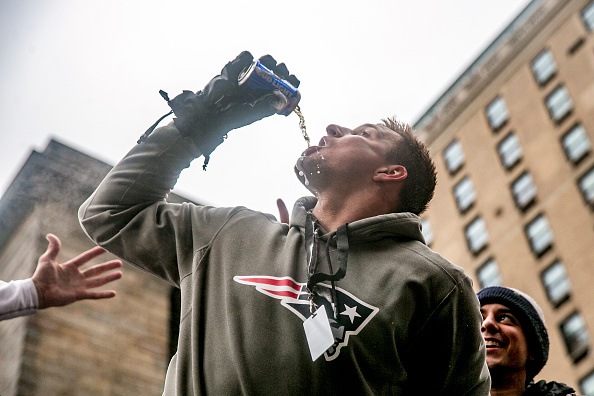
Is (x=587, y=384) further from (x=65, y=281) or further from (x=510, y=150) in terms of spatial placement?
(x=65, y=281)

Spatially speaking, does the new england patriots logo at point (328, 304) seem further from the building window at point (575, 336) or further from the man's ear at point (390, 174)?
the building window at point (575, 336)

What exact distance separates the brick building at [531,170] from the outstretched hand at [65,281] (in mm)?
27294

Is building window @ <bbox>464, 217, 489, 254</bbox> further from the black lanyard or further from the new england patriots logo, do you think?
the new england patriots logo

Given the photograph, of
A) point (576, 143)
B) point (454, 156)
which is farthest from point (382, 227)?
point (454, 156)

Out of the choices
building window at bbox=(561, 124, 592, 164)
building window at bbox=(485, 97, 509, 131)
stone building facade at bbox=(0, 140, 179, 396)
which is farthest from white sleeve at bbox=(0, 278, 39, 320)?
building window at bbox=(485, 97, 509, 131)

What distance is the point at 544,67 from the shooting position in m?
38.7

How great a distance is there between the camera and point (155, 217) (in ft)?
10.8

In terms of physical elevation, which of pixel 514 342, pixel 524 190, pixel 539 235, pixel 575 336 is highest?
pixel 514 342

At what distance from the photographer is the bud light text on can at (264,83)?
3283mm

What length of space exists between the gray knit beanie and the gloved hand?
1855 mm

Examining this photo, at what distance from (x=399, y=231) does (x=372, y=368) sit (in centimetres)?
54

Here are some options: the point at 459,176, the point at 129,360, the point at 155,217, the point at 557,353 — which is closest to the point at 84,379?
the point at 129,360

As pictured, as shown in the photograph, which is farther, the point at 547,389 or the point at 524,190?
the point at 524,190

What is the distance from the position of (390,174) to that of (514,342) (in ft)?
4.40
